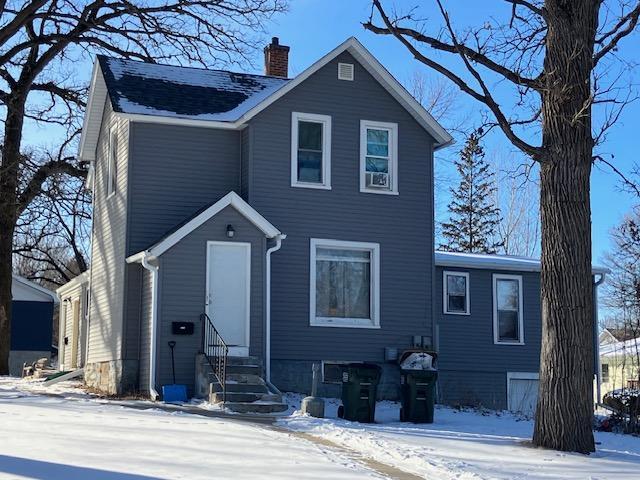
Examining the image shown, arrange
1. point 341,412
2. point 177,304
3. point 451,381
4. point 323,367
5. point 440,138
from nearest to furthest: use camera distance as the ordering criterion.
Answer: point 341,412 → point 177,304 → point 323,367 → point 440,138 → point 451,381

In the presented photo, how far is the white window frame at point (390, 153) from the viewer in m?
19.5

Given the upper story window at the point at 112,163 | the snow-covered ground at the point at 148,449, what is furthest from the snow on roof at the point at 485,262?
the snow-covered ground at the point at 148,449

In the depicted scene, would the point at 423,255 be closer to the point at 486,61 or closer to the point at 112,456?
the point at 486,61

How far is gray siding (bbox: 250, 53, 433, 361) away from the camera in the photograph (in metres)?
18.6

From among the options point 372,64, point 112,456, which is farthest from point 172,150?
point 112,456

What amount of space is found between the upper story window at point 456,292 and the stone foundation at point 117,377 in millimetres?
7813

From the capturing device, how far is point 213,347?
16.9 m

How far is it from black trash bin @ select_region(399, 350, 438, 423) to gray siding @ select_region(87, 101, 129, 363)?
19.4 ft

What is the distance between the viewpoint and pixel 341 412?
15.3 metres

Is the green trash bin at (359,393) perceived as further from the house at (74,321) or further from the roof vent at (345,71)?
the house at (74,321)

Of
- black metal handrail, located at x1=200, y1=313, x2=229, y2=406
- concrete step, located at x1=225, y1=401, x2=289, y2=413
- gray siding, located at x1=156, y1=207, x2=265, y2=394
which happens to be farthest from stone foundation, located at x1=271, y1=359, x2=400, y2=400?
concrete step, located at x1=225, y1=401, x2=289, y2=413

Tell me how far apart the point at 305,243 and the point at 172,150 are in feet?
10.6

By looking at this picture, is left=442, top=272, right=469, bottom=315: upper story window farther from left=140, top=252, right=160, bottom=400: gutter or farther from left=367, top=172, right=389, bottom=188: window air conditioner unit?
left=140, top=252, right=160, bottom=400: gutter

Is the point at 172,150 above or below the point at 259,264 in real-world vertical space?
above
